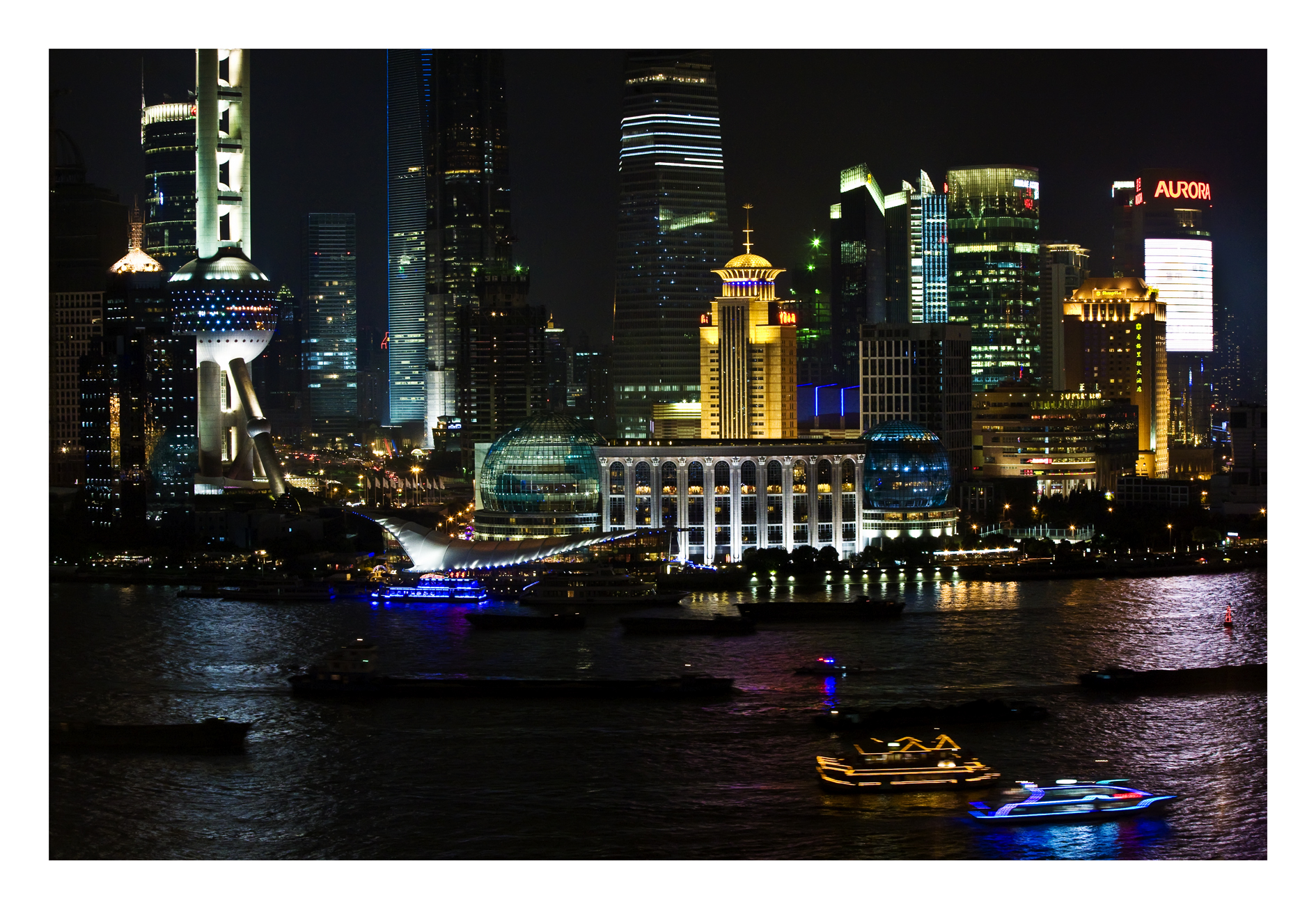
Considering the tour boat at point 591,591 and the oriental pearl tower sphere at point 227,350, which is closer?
the tour boat at point 591,591

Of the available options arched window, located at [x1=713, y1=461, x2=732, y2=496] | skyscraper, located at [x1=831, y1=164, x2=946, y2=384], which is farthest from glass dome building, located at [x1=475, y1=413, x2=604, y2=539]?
skyscraper, located at [x1=831, y1=164, x2=946, y2=384]

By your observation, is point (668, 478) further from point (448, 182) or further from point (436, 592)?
point (448, 182)

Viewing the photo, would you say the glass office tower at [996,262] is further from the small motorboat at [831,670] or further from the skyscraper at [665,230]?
the small motorboat at [831,670]

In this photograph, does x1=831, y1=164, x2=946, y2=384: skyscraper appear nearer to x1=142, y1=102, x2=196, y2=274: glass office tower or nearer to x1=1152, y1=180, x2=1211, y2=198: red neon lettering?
x1=1152, y1=180, x2=1211, y2=198: red neon lettering

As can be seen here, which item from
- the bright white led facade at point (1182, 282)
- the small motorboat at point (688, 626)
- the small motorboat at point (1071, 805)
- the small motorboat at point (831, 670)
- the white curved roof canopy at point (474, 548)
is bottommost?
the small motorboat at point (1071, 805)

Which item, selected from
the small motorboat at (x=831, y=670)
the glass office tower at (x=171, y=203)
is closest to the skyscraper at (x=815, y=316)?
the glass office tower at (x=171, y=203)

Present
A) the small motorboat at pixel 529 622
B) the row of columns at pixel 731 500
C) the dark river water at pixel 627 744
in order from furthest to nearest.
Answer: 1. the row of columns at pixel 731 500
2. the small motorboat at pixel 529 622
3. the dark river water at pixel 627 744

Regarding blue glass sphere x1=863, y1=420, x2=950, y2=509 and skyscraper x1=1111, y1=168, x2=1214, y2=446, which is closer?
blue glass sphere x1=863, y1=420, x2=950, y2=509
